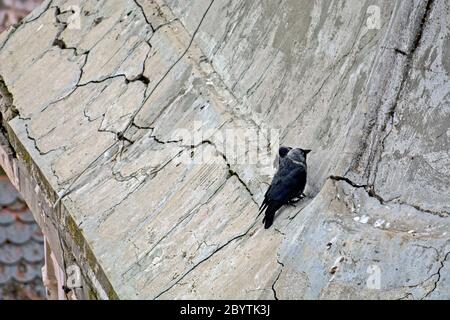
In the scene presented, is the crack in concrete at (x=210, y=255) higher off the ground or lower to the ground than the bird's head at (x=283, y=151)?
lower

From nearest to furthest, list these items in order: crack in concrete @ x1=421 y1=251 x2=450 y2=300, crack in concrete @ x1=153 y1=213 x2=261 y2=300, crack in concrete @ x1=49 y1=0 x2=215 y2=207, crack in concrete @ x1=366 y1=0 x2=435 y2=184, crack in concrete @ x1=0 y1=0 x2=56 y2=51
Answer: crack in concrete @ x1=421 y1=251 x2=450 y2=300
crack in concrete @ x1=366 y1=0 x2=435 y2=184
crack in concrete @ x1=153 y1=213 x2=261 y2=300
crack in concrete @ x1=49 y1=0 x2=215 y2=207
crack in concrete @ x1=0 y1=0 x2=56 y2=51

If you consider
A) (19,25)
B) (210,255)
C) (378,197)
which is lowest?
(378,197)

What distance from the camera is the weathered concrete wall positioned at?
3.05 metres

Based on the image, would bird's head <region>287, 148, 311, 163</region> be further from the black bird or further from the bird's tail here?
the bird's tail

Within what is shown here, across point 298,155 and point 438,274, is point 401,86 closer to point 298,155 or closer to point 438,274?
point 298,155

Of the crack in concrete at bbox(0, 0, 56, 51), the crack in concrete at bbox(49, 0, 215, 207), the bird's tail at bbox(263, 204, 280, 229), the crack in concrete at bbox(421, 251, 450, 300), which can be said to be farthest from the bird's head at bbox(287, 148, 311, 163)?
the crack in concrete at bbox(0, 0, 56, 51)

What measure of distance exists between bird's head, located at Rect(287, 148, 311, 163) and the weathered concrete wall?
3 centimetres

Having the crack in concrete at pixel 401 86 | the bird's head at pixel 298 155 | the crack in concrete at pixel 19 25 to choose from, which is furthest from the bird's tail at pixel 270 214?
the crack in concrete at pixel 19 25

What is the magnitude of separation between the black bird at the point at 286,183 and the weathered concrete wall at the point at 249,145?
3cm

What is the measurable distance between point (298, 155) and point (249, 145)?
0.31 m

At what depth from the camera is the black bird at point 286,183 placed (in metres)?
3.27

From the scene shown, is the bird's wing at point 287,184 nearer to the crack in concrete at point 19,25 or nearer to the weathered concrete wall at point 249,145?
the weathered concrete wall at point 249,145

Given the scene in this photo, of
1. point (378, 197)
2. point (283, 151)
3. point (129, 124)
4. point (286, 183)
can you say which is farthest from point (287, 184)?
point (129, 124)

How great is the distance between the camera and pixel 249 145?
3635 millimetres
